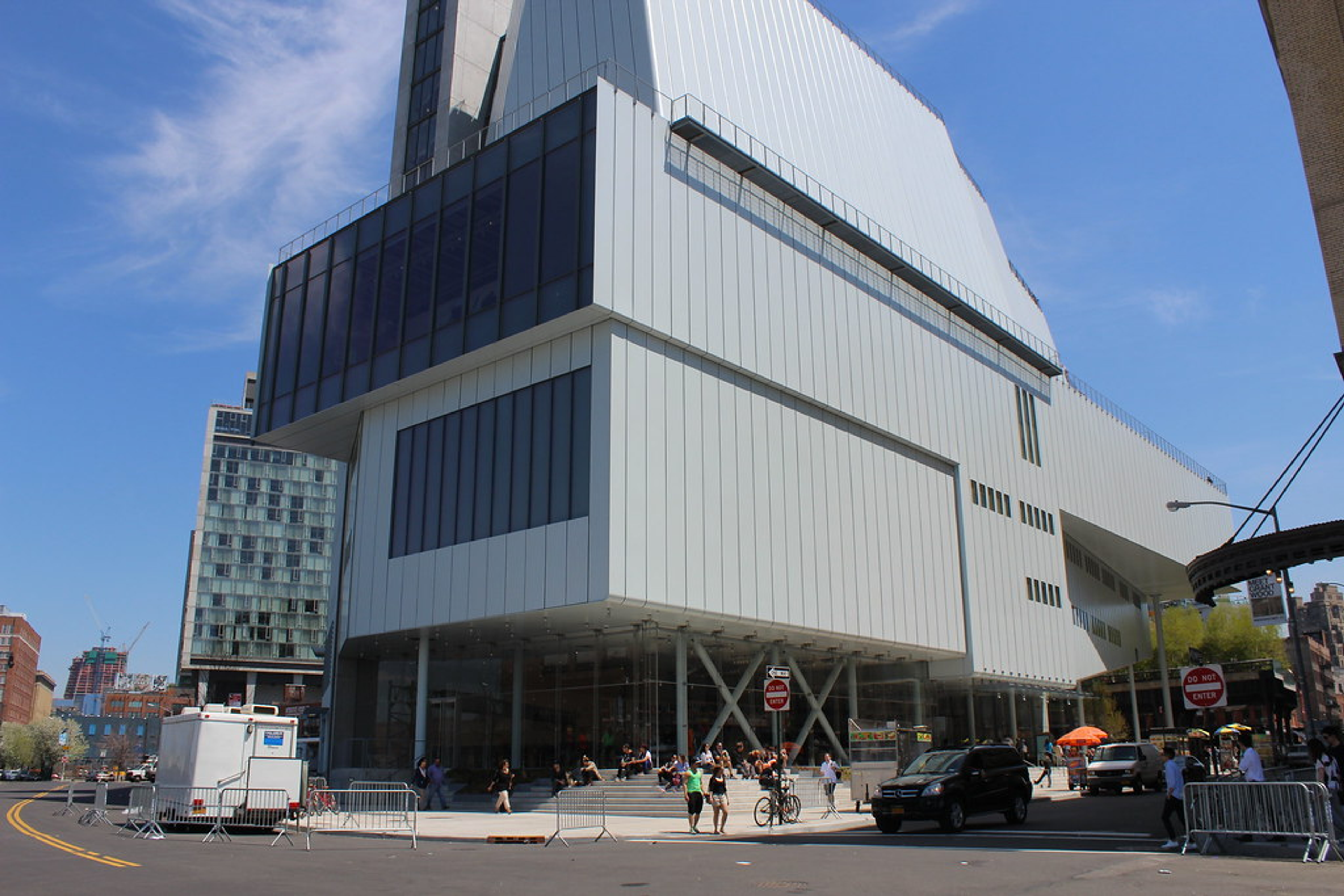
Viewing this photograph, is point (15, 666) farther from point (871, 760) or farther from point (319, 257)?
point (871, 760)

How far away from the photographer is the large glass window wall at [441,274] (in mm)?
32875

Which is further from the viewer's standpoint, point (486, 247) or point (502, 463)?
point (486, 247)

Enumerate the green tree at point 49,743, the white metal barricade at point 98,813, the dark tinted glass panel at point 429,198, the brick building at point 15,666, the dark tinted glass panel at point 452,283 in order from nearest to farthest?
1. the white metal barricade at point 98,813
2. the dark tinted glass panel at point 452,283
3. the dark tinted glass panel at point 429,198
4. the green tree at point 49,743
5. the brick building at point 15,666

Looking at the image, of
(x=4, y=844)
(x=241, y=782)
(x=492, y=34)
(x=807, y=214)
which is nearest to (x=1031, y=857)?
(x=241, y=782)

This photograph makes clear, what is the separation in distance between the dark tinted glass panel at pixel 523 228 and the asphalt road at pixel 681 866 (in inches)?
697

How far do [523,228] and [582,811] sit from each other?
59.2 feet

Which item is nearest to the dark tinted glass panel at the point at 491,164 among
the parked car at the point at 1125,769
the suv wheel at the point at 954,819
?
the suv wheel at the point at 954,819

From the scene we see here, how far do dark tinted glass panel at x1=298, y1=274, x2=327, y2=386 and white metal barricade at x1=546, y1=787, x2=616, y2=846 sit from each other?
64.1ft

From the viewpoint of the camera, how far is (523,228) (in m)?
34.2

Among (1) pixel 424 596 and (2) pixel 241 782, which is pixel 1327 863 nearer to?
(2) pixel 241 782

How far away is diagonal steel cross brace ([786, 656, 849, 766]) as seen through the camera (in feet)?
133

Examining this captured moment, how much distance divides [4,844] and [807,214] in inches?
1249

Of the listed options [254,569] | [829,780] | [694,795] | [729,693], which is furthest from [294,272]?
[254,569]

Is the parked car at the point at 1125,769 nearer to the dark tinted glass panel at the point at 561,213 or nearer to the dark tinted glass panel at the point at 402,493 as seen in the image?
the dark tinted glass panel at the point at 561,213
